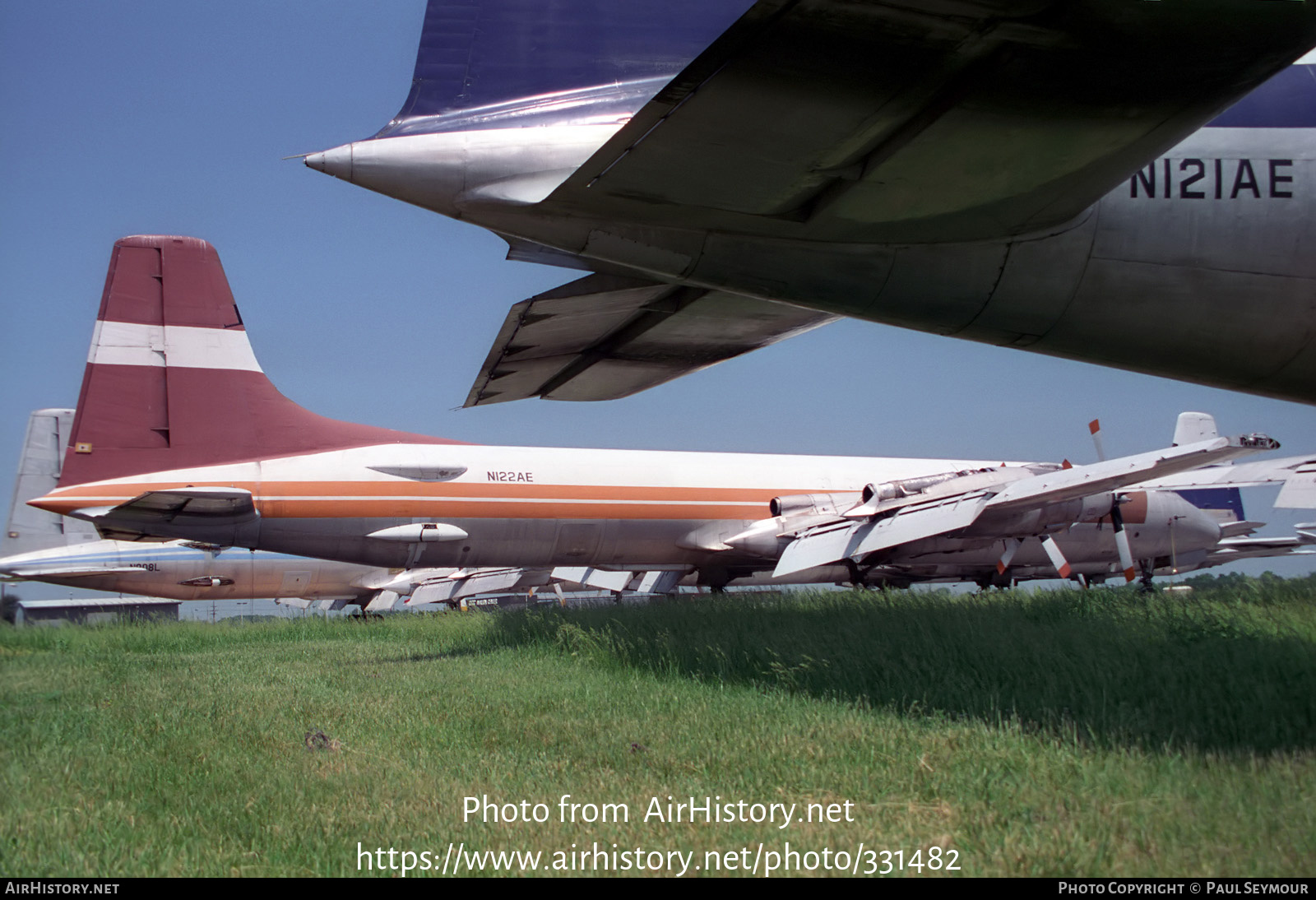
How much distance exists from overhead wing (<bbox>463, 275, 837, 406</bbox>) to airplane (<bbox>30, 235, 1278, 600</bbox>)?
4347mm

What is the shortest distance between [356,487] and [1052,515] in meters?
10.8

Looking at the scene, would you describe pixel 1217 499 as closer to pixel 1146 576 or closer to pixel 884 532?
pixel 1146 576

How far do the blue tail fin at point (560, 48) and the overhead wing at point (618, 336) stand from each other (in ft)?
5.58

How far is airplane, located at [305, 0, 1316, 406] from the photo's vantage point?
3748 millimetres

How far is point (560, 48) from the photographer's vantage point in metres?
6.32

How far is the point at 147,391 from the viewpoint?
1357 cm

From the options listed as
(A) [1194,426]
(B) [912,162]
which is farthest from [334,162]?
(A) [1194,426]

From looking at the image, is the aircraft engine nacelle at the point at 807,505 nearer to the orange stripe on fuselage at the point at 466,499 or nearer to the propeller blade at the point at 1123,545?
the orange stripe on fuselage at the point at 466,499

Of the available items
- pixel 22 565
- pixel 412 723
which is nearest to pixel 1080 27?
pixel 412 723

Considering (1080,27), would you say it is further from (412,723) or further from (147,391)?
(147,391)

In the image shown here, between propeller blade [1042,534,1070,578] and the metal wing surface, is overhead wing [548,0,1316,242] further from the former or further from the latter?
propeller blade [1042,534,1070,578]

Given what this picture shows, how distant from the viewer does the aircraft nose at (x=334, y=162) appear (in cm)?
520

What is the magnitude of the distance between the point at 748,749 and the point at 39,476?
19646 mm

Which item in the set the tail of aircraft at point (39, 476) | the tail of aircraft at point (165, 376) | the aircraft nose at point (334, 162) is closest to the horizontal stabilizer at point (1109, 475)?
the aircraft nose at point (334, 162)
